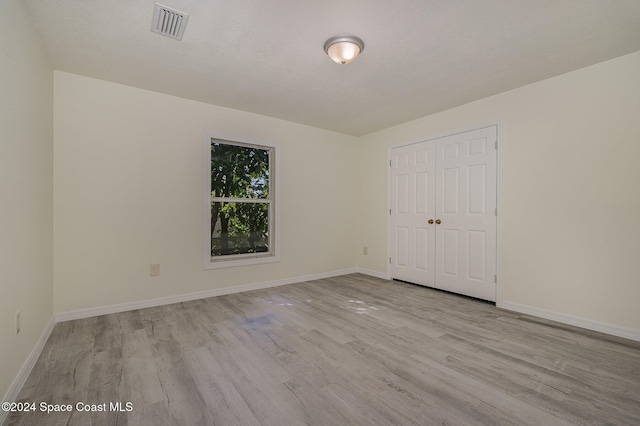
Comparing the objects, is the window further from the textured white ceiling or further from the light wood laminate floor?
the light wood laminate floor

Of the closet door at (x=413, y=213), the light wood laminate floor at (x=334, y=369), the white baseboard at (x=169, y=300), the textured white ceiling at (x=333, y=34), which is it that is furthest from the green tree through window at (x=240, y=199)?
the closet door at (x=413, y=213)

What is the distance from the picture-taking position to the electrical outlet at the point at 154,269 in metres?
3.29

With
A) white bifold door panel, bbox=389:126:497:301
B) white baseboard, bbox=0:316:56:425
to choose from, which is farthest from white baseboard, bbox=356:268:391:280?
white baseboard, bbox=0:316:56:425

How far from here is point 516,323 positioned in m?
2.84

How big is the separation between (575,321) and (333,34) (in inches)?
136

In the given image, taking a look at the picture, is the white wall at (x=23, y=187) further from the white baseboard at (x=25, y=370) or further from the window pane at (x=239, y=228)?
the window pane at (x=239, y=228)

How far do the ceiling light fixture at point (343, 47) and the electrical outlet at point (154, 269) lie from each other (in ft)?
9.61

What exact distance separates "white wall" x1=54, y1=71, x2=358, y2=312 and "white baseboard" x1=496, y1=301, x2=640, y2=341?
2.97 meters

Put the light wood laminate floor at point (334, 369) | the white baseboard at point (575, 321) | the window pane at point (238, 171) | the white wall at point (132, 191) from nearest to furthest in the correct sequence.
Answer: the light wood laminate floor at point (334, 369), the white baseboard at point (575, 321), the white wall at point (132, 191), the window pane at point (238, 171)

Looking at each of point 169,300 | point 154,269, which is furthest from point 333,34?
point 169,300

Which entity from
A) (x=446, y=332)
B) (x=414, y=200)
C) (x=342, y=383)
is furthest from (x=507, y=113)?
(x=342, y=383)

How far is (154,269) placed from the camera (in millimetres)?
3307

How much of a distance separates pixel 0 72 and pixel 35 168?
35.7 inches

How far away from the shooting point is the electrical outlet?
3291mm
